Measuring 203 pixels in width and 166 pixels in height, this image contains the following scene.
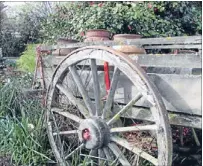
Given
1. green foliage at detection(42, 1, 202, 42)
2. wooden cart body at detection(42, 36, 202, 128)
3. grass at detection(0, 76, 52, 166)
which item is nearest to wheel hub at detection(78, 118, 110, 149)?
wooden cart body at detection(42, 36, 202, 128)

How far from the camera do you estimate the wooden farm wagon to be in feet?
6.48

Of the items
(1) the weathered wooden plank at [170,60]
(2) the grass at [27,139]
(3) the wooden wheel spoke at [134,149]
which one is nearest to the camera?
(1) the weathered wooden plank at [170,60]

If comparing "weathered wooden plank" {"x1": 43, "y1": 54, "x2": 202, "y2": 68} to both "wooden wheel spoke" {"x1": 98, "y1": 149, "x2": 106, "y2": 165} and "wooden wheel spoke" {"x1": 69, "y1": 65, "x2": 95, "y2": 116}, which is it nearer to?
"wooden wheel spoke" {"x1": 69, "y1": 65, "x2": 95, "y2": 116}

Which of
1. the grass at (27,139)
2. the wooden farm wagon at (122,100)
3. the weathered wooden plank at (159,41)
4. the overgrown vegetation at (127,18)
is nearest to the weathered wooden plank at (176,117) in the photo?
the wooden farm wagon at (122,100)

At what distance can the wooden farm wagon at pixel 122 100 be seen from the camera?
198 cm

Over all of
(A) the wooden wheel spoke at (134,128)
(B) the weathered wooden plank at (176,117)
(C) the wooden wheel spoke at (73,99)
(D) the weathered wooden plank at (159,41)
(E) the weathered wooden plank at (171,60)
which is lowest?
(A) the wooden wheel spoke at (134,128)

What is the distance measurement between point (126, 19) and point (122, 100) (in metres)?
3.20

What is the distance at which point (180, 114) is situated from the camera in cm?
210

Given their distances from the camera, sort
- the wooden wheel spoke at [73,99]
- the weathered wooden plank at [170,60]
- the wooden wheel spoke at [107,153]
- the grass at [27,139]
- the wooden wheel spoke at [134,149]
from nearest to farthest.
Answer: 1. the weathered wooden plank at [170,60]
2. the wooden wheel spoke at [134,149]
3. the wooden wheel spoke at [107,153]
4. the wooden wheel spoke at [73,99]
5. the grass at [27,139]

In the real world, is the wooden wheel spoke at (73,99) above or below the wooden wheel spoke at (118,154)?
above

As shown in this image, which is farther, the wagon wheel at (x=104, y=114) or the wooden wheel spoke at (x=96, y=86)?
the wooden wheel spoke at (x=96, y=86)

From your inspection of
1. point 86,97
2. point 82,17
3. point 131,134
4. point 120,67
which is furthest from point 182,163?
point 82,17

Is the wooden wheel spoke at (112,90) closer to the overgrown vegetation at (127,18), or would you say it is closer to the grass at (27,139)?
the grass at (27,139)

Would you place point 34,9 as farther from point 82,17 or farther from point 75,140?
point 75,140
